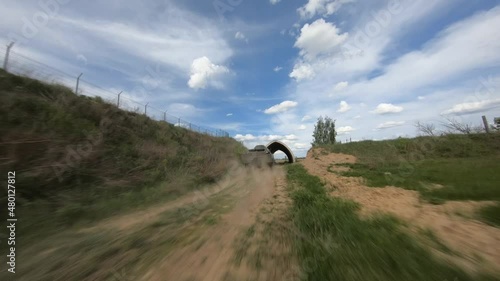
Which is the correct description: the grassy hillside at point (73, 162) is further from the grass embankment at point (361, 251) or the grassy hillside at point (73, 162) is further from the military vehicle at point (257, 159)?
the military vehicle at point (257, 159)

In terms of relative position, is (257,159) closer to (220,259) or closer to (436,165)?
(436,165)

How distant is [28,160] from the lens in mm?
8359

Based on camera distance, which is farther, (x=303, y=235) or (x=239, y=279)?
(x=303, y=235)

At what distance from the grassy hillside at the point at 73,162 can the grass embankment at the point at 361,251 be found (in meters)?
5.99

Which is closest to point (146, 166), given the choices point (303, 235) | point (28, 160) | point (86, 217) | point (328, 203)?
point (28, 160)

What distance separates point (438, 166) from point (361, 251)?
50.7 feet

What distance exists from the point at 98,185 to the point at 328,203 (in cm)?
835

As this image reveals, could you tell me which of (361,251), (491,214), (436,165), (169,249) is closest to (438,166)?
(436,165)

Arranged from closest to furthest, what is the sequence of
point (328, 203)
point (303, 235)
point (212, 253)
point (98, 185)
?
point (212, 253), point (303, 235), point (328, 203), point (98, 185)

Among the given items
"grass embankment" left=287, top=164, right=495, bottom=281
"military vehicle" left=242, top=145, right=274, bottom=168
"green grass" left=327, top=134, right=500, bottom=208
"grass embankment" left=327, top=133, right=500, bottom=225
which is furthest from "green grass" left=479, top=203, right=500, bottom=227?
"military vehicle" left=242, top=145, right=274, bottom=168

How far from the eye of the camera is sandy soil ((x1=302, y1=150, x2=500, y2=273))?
158 inches

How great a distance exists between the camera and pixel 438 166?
53.1 feet

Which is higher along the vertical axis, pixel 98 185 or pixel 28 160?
pixel 28 160

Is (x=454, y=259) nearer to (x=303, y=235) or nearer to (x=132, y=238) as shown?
(x=303, y=235)
